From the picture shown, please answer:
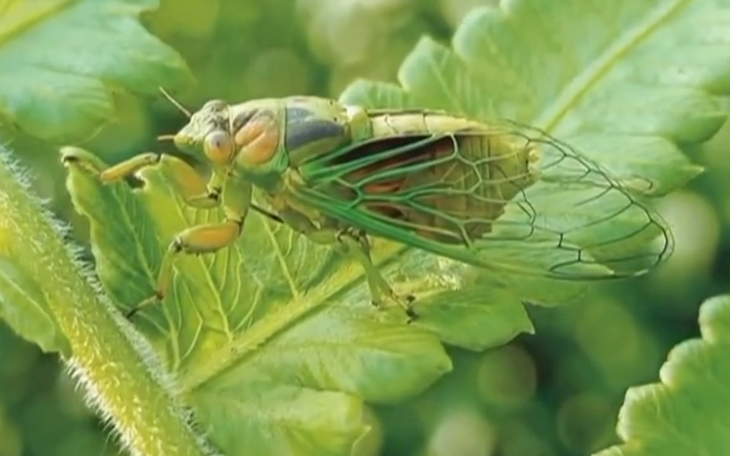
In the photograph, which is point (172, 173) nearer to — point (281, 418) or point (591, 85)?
point (281, 418)

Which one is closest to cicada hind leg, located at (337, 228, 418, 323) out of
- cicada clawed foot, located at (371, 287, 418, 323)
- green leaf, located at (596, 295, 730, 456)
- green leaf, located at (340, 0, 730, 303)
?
cicada clawed foot, located at (371, 287, 418, 323)

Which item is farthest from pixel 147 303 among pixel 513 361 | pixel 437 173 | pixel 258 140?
pixel 513 361

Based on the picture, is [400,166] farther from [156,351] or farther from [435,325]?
[156,351]

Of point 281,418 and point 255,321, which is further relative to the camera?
point 255,321

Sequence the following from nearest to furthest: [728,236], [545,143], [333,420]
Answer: [333,420] < [545,143] < [728,236]

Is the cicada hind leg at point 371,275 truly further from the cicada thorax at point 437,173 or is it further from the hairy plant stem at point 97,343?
the hairy plant stem at point 97,343

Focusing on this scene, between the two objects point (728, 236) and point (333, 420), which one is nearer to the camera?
point (333, 420)

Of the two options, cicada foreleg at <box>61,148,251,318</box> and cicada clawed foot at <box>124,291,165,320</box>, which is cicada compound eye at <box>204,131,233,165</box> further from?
cicada clawed foot at <box>124,291,165,320</box>

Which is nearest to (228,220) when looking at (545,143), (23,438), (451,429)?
(545,143)
